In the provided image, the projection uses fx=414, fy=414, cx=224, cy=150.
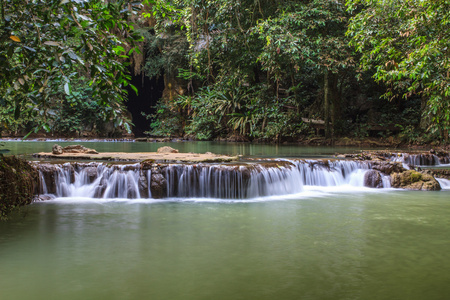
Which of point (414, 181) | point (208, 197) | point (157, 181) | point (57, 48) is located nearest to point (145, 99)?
point (157, 181)

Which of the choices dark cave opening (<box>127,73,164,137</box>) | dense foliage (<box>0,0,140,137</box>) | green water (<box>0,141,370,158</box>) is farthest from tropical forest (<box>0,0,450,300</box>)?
dark cave opening (<box>127,73,164,137</box>)

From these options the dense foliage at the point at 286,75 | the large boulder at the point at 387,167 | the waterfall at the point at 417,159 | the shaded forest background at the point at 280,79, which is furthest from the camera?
Answer: the dense foliage at the point at 286,75

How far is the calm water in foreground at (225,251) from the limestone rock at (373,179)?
1995 mm

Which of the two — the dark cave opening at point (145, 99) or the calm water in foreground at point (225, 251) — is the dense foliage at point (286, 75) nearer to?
the dark cave opening at point (145, 99)

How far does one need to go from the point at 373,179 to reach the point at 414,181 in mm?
826

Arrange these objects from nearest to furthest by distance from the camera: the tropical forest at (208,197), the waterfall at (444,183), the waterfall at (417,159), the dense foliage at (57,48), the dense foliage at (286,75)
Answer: the dense foliage at (57,48), the tropical forest at (208,197), the waterfall at (444,183), the waterfall at (417,159), the dense foliage at (286,75)

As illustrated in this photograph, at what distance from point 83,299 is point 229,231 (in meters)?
2.37

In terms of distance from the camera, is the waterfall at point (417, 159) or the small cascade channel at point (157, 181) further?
the waterfall at point (417, 159)

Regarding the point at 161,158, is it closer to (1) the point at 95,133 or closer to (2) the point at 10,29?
(2) the point at 10,29

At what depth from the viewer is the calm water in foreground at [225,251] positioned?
3.37m

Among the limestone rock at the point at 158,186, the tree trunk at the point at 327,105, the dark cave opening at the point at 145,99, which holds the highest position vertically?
the dark cave opening at the point at 145,99

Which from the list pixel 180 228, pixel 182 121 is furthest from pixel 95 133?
pixel 180 228

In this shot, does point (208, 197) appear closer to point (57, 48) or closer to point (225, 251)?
point (225, 251)

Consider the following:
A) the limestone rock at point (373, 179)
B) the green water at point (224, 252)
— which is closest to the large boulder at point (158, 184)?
the green water at point (224, 252)
